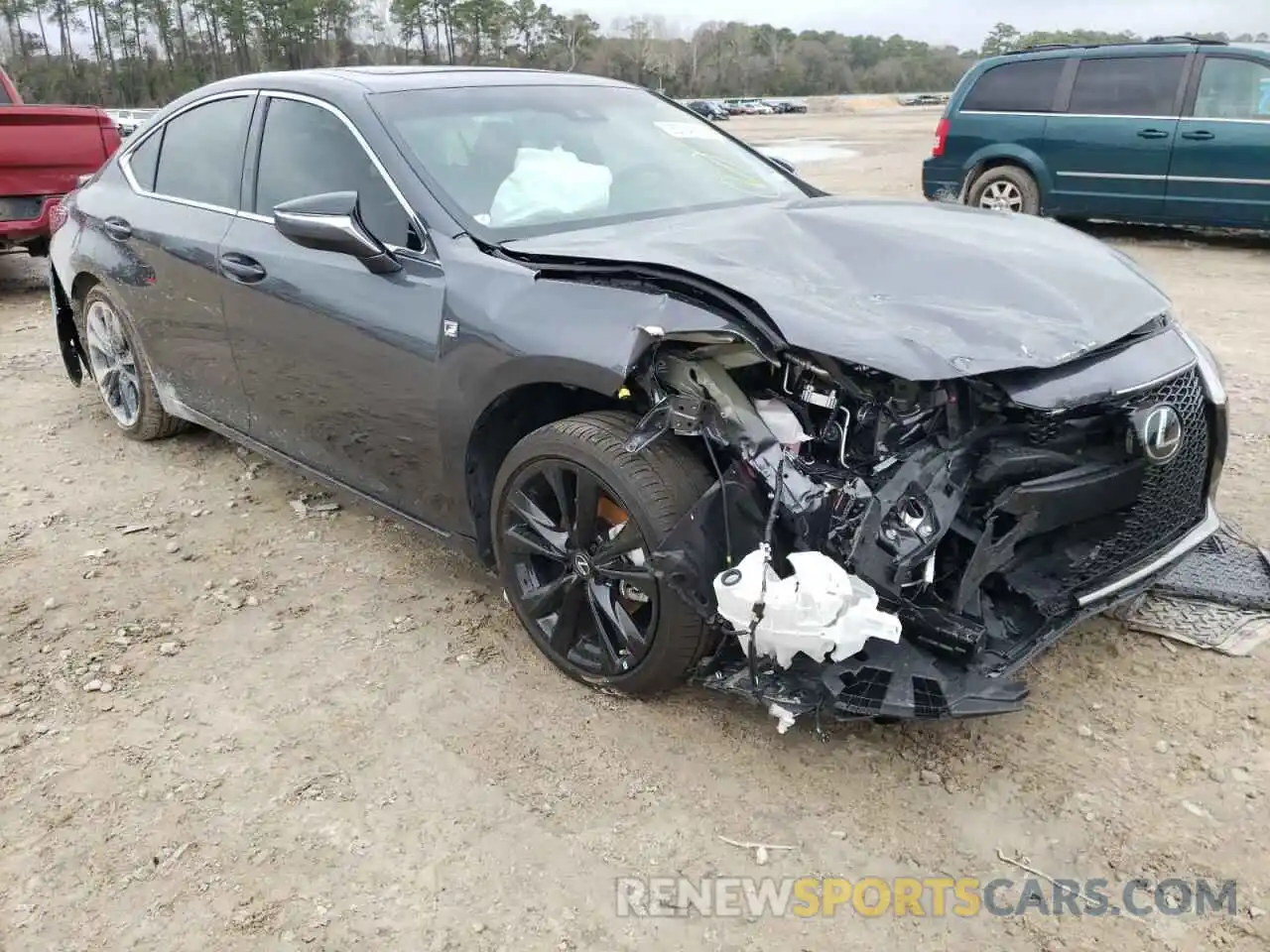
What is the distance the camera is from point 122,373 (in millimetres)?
4879

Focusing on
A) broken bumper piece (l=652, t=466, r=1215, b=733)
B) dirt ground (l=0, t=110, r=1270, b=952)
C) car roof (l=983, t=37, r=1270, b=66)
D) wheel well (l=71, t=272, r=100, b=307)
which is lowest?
dirt ground (l=0, t=110, r=1270, b=952)

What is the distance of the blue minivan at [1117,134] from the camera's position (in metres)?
8.50

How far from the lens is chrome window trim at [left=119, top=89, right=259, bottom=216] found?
387 centimetres

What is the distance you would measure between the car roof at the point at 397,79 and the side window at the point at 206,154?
12cm

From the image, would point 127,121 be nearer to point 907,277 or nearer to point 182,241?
point 182,241

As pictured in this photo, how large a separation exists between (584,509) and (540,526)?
8.1 inches

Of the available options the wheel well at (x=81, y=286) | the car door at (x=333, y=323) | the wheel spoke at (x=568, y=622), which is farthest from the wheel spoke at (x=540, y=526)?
the wheel well at (x=81, y=286)

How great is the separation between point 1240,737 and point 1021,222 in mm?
1733

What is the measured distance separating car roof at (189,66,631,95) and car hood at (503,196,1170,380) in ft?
3.09

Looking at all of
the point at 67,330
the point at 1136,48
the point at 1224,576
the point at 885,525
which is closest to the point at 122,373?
the point at 67,330

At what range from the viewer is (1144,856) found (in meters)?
2.23

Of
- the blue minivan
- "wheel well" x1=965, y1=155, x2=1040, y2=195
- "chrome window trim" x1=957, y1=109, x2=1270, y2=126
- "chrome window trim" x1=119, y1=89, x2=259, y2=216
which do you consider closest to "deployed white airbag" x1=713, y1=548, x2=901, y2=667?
"chrome window trim" x1=119, y1=89, x2=259, y2=216

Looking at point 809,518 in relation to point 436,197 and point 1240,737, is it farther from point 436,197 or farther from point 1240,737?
point 436,197

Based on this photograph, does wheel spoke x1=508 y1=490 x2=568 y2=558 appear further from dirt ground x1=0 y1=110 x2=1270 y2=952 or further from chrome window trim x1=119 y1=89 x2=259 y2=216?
chrome window trim x1=119 y1=89 x2=259 y2=216
